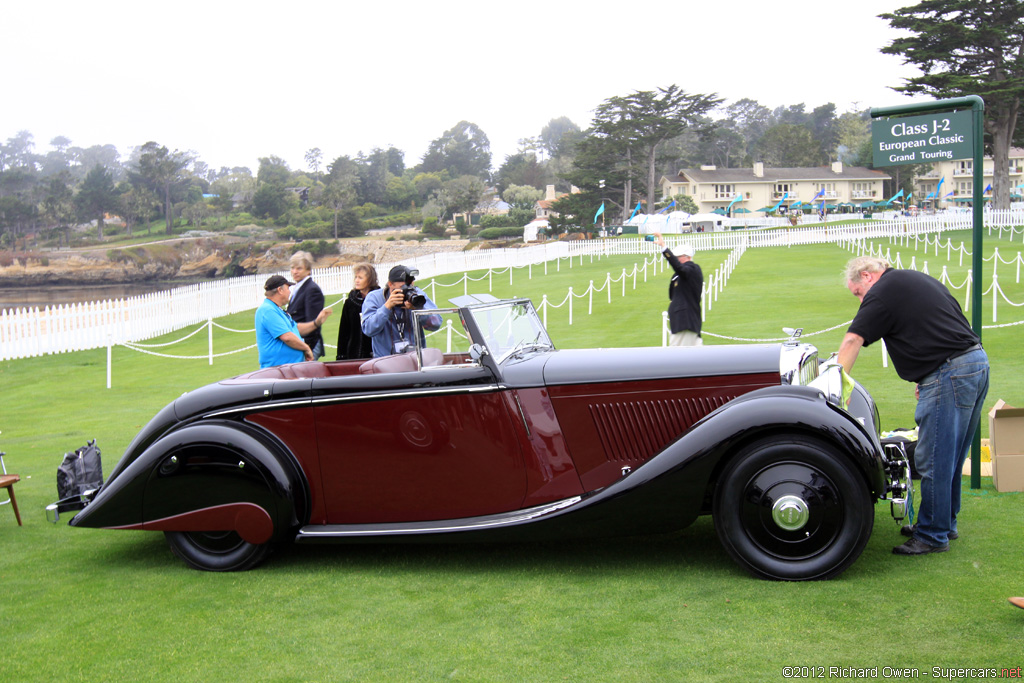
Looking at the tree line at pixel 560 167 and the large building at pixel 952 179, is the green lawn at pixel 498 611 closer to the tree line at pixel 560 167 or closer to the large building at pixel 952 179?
the tree line at pixel 560 167

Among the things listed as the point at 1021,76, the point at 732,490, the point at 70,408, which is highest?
the point at 1021,76

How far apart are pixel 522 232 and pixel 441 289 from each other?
30.0 m

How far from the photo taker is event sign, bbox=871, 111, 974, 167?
17.7 feet

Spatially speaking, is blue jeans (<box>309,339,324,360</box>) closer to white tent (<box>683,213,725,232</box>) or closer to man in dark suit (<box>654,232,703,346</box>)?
man in dark suit (<box>654,232,703,346</box>)

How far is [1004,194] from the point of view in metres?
52.7

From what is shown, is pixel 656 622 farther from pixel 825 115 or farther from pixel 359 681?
pixel 825 115

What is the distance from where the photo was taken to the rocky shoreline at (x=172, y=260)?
7438 cm

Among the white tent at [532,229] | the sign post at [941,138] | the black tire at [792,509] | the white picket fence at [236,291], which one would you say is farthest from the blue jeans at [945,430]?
the white tent at [532,229]

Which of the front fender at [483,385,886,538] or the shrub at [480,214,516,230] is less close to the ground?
the shrub at [480,214,516,230]

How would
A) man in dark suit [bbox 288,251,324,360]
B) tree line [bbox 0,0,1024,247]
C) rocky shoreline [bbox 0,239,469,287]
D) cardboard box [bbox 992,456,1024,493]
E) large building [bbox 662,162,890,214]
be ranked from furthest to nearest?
large building [bbox 662,162,890,214] → rocky shoreline [bbox 0,239,469,287] → tree line [bbox 0,0,1024,247] → man in dark suit [bbox 288,251,324,360] → cardboard box [bbox 992,456,1024,493]

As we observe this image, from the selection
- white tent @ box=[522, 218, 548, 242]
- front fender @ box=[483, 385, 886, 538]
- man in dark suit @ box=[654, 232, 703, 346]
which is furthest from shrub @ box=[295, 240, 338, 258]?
front fender @ box=[483, 385, 886, 538]

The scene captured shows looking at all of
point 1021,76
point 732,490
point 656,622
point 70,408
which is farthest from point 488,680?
point 1021,76

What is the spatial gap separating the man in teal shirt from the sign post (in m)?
4.98

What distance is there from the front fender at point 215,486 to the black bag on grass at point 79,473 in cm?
60
